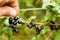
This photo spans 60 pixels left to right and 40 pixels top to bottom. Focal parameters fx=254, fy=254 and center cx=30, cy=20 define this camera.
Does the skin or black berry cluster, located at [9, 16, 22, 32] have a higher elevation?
the skin

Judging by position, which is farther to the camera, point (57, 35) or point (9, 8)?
point (57, 35)

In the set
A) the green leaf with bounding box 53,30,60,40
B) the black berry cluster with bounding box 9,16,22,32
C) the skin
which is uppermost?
the skin

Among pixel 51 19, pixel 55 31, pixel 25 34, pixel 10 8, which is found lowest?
pixel 25 34

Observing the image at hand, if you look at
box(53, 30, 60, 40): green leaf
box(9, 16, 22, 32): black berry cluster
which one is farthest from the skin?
box(53, 30, 60, 40): green leaf

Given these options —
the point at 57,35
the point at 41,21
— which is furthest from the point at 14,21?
the point at 57,35

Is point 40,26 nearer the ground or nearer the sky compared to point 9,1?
nearer the ground

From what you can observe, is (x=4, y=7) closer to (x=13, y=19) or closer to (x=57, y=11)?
(x=13, y=19)

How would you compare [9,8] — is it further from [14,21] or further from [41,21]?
[41,21]

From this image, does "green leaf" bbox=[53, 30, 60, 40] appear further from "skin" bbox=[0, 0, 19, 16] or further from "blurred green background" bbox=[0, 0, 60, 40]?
"skin" bbox=[0, 0, 19, 16]

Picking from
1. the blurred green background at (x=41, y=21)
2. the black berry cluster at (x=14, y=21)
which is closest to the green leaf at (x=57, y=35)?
the blurred green background at (x=41, y=21)

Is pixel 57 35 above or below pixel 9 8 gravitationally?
below

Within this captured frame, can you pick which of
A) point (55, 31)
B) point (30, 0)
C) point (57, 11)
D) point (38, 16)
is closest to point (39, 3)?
point (30, 0)
